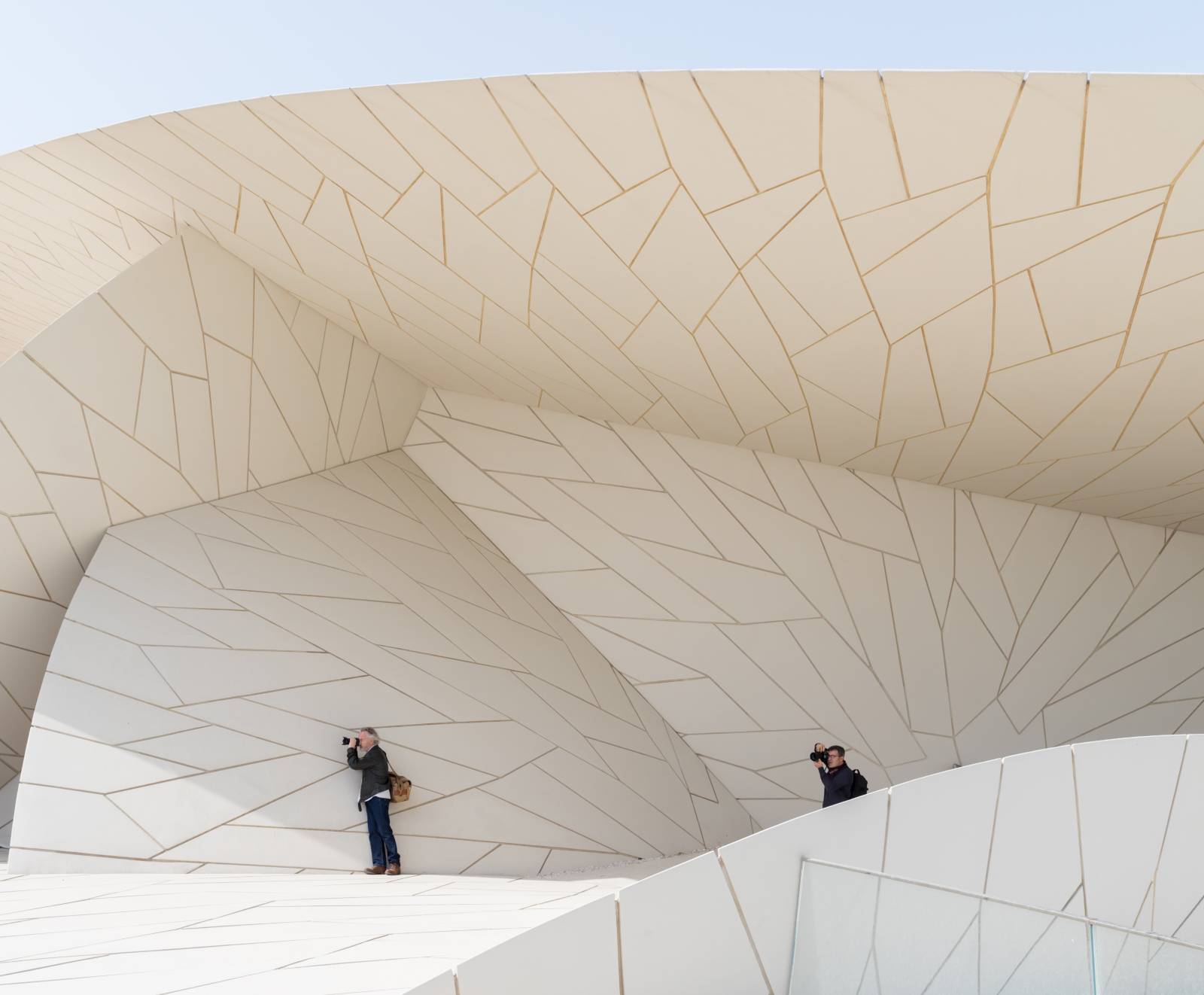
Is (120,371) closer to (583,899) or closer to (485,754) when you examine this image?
(485,754)

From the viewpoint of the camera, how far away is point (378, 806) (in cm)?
592

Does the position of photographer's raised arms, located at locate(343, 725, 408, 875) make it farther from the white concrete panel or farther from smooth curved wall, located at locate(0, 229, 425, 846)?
the white concrete panel

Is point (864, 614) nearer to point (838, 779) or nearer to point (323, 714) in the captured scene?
point (838, 779)

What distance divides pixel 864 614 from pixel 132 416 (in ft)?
23.6

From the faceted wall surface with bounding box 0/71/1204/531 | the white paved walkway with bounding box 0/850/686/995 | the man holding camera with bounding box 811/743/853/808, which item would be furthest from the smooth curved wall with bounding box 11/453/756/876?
the faceted wall surface with bounding box 0/71/1204/531

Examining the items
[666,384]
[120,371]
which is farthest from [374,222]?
[666,384]

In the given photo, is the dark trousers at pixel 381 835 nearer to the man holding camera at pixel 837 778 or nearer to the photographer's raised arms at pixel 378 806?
the photographer's raised arms at pixel 378 806

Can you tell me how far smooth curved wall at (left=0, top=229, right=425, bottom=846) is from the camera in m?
6.92

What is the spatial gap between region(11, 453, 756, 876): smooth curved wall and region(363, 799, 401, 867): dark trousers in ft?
0.41

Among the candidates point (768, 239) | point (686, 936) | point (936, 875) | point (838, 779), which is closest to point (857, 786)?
point (838, 779)

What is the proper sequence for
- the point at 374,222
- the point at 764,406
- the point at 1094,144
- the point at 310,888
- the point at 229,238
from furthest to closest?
1. the point at 764,406
2. the point at 229,238
3. the point at 374,222
4. the point at 310,888
5. the point at 1094,144

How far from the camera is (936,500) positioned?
379 inches

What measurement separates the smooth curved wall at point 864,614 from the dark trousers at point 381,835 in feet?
13.6

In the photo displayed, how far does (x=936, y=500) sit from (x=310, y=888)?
7.16m
